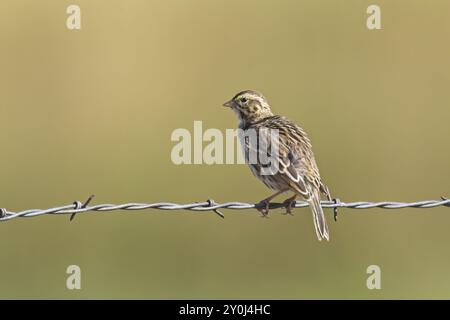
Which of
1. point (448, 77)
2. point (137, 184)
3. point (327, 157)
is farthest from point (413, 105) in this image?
point (137, 184)

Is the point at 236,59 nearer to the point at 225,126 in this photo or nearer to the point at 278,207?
the point at 225,126

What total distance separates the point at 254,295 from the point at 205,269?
1.01 m

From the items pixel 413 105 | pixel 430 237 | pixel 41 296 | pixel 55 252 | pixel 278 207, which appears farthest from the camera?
pixel 413 105

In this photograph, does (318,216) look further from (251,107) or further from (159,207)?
(251,107)

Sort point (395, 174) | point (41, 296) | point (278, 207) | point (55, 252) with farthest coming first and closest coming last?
point (395, 174), point (55, 252), point (41, 296), point (278, 207)

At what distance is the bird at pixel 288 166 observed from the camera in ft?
24.3

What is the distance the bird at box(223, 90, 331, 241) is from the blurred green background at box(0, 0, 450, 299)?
2.95 m

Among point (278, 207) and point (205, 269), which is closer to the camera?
point (278, 207)

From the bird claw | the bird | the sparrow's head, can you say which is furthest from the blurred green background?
the bird claw

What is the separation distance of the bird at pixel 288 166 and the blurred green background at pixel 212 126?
2.95m

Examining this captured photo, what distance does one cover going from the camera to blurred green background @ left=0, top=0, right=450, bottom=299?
1138cm

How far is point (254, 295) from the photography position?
1064 cm

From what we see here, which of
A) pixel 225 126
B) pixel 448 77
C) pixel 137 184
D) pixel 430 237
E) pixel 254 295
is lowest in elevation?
pixel 254 295

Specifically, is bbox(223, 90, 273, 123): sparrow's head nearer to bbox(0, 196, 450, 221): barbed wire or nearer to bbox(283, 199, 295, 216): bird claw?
bbox(283, 199, 295, 216): bird claw
